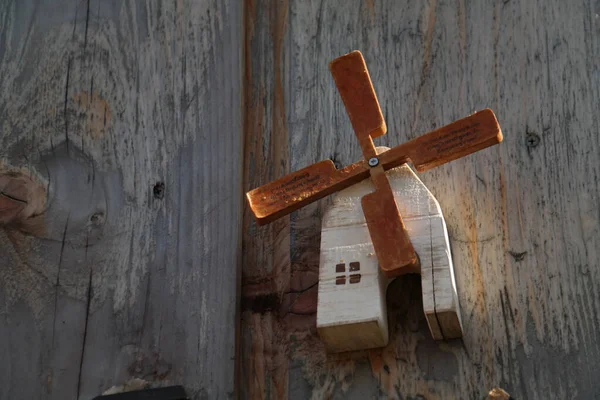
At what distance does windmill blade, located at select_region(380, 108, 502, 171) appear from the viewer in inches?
90.4

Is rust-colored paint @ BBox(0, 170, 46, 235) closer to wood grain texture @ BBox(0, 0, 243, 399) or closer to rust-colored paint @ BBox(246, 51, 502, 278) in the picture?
wood grain texture @ BBox(0, 0, 243, 399)

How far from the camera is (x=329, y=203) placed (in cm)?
256

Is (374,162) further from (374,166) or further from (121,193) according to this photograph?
(121,193)

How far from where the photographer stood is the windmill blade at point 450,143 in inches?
90.4

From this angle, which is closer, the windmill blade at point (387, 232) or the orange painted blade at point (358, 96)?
the windmill blade at point (387, 232)

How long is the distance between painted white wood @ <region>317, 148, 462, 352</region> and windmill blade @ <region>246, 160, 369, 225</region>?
0.04m

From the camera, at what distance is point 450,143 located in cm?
232

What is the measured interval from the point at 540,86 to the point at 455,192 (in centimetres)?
36

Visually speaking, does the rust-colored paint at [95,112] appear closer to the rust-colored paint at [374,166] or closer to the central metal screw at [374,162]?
the rust-colored paint at [374,166]

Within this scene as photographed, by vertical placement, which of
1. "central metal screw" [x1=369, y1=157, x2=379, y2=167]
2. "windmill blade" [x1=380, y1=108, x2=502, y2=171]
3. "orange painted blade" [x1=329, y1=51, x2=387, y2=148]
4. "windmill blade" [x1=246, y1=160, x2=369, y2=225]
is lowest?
"windmill blade" [x1=246, y1=160, x2=369, y2=225]

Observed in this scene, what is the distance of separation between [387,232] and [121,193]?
0.74 metres

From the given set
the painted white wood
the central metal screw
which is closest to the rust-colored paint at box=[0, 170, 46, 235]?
the painted white wood

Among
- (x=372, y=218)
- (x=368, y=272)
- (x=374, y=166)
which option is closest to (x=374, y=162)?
(x=374, y=166)

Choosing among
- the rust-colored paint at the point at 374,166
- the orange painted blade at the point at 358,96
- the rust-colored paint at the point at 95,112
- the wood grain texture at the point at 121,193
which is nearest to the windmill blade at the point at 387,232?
the rust-colored paint at the point at 374,166
